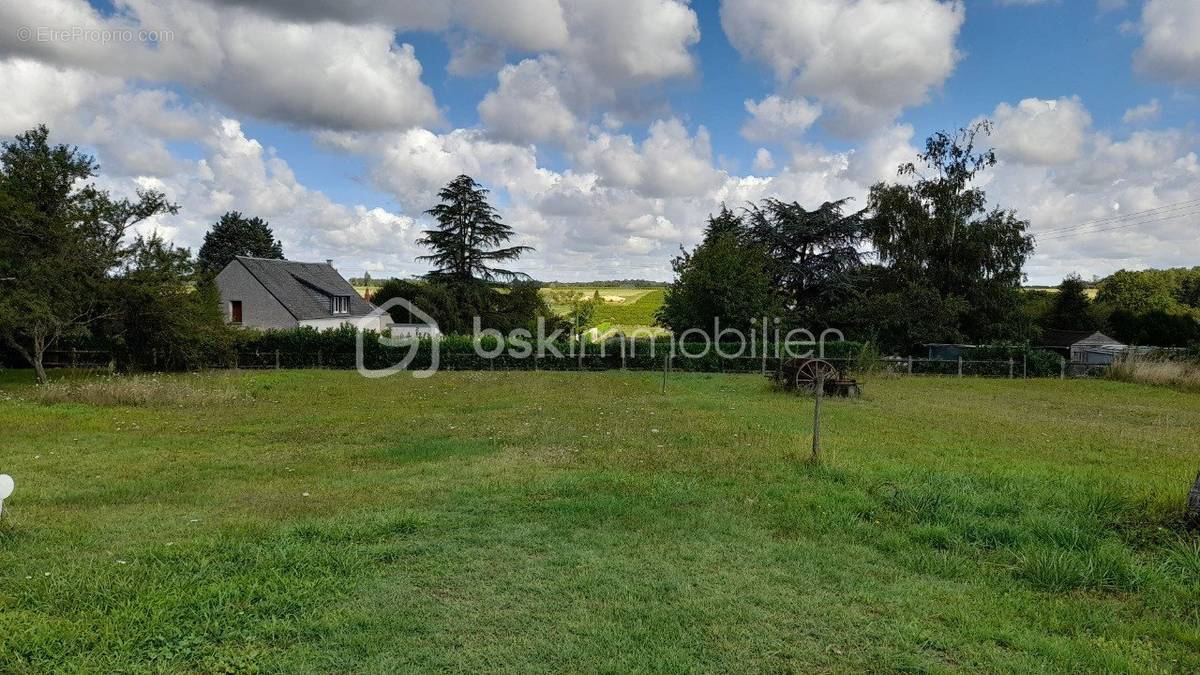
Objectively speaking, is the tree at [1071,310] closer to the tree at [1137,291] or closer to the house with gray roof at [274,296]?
the tree at [1137,291]

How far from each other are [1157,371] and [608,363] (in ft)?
69.5

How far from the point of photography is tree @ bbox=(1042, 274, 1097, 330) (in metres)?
49.0

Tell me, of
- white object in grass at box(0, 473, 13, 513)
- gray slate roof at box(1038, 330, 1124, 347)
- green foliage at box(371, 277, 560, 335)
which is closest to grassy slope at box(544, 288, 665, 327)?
green foliage at box(371, 277, 560, 335)

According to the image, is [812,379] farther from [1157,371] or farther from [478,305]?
[478,305]

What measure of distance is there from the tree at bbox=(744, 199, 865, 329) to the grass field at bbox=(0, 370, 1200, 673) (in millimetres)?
29910

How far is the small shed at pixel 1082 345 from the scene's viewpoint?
32750mm

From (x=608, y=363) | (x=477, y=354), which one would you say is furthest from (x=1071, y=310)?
(x=477, y=354)

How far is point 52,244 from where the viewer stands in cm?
2128

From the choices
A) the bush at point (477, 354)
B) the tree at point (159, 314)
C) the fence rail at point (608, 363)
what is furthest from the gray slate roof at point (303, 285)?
the tree at point (159, 314)

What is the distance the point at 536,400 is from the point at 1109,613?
47.6 feet

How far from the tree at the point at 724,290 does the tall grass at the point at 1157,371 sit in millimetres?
14105

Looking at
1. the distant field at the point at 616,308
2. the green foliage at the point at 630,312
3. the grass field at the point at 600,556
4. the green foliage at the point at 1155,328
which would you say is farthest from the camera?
the green foliage at the point at 630,312

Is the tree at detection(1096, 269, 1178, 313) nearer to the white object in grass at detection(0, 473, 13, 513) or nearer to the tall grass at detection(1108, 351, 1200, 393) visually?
the tall grass at detection(1108, 351, 1200, 393)

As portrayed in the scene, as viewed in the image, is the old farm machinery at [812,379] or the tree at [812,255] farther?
the tree at [812,255]
